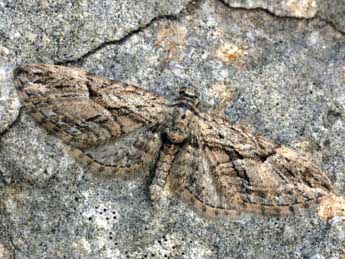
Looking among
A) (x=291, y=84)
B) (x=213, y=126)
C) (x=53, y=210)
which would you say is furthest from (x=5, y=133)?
(x=291, y=84)

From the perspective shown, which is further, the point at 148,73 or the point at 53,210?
the point at 148,73

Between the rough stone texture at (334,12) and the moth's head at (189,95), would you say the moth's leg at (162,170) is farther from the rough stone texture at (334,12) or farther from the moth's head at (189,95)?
the rough stone texture at (334,12)

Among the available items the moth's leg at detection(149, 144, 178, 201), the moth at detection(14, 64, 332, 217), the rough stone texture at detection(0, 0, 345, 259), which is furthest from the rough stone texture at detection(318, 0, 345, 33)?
the moth's leg at detection(149, 144, 178, 201)

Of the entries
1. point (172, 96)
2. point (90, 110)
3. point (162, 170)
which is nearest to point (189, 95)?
point (172, 96)

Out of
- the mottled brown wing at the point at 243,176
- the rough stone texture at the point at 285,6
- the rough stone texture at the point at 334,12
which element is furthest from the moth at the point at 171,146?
the rough stone texture at the point at 334,12

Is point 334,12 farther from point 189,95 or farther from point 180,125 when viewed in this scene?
point 180,125

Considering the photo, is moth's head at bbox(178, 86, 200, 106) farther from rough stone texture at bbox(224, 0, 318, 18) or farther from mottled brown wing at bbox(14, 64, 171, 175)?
rough stone texture at bbox(224, 0, 318, 18)

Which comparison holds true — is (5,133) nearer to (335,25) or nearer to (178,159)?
(178,159)
